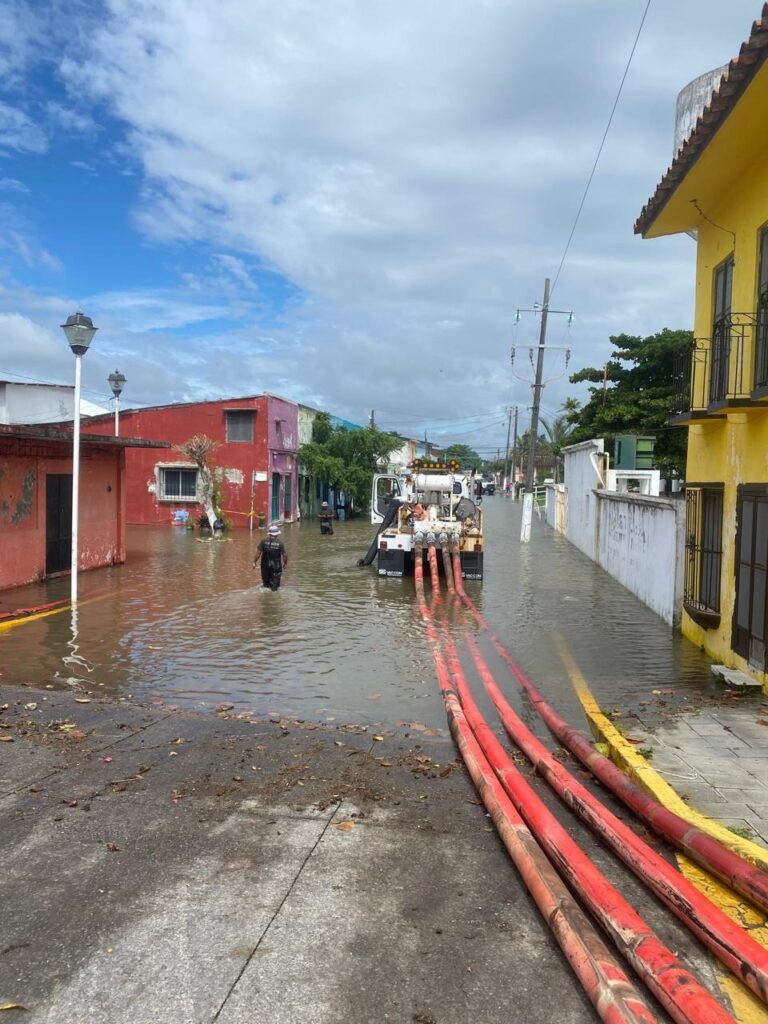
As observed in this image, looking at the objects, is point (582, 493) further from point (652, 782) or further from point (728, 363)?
point (652, 782)

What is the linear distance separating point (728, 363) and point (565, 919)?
716 cm

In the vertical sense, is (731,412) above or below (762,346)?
below

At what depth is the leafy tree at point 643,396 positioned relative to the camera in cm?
2638

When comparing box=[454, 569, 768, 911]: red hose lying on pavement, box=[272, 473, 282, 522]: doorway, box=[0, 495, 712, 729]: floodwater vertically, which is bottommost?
box=[0, 495, 712, 729]: floodwater

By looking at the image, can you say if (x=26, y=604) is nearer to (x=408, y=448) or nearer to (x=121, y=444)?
(x=121, y=444)

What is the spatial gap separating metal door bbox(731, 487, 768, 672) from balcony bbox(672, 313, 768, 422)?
3.45 feet

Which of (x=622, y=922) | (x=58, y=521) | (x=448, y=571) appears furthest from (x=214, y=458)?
(x=622, y=922)

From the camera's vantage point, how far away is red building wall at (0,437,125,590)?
45.9 feet

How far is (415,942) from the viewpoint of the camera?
3.48 metres

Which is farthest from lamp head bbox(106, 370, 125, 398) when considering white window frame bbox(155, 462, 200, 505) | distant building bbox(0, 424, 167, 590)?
white window frame bbox(155, 462, 200, 505)

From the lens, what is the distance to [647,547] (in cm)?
1462

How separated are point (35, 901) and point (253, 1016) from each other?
1.45 m

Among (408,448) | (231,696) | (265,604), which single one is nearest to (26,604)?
(265,604)

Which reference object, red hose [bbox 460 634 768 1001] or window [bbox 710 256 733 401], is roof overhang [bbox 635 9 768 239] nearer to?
window [bbox 710 256 733 401]
